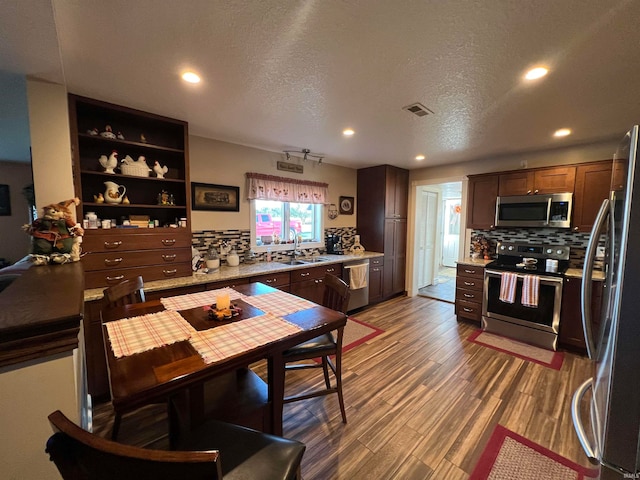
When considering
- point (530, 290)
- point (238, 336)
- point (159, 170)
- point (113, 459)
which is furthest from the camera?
point (530, 290)

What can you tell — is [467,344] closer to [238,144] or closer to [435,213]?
[435,213]

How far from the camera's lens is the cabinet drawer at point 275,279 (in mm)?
2916

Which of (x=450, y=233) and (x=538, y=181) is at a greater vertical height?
(x=538, y=181)

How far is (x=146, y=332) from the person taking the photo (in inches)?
51.9

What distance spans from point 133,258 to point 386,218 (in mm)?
3482

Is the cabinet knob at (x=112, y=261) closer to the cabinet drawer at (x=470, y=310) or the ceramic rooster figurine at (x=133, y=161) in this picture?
the ceramic rooster figurine at (x=133, y=161)

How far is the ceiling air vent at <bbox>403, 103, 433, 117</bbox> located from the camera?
7.11ft

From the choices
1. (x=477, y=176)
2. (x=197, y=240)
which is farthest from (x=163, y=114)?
(x=477, y=176)

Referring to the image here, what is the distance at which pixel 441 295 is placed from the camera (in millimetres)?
4961

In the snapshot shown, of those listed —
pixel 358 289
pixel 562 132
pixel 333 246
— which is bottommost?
pixel 358 289

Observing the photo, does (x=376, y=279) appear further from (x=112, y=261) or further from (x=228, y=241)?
(x=112, y=261)

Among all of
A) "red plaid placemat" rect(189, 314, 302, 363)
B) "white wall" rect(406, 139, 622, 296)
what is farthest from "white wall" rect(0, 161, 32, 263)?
"white wall" rect(406, 139, 622, 296)

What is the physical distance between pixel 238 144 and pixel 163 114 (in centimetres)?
100

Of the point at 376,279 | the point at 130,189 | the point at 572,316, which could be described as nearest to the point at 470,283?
the point at 572,316
